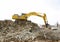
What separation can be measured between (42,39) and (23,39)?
160 centimetres

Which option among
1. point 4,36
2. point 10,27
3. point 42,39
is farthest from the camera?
point 10,27

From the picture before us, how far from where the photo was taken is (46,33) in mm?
16734

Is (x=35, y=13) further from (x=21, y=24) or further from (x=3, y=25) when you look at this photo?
(x=3, y=25)

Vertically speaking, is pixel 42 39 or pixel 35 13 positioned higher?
pixel 35 13

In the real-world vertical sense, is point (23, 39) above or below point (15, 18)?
below

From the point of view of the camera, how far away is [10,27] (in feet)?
65.2

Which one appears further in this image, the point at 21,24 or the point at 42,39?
the point at 21,24

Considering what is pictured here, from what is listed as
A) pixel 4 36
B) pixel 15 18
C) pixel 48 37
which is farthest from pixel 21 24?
pixel 48 37

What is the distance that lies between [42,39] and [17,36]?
2256 mm

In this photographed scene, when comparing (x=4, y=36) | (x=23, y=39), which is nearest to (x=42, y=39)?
(x=23, y=39)

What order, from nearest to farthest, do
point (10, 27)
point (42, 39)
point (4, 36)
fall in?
point (42, 39) → point (4, 36) → point (10, 27)

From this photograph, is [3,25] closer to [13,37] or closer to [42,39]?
[13,37]

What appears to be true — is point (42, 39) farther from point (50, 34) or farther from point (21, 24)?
point (21, 24)

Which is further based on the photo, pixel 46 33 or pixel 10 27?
pixel 10 27
